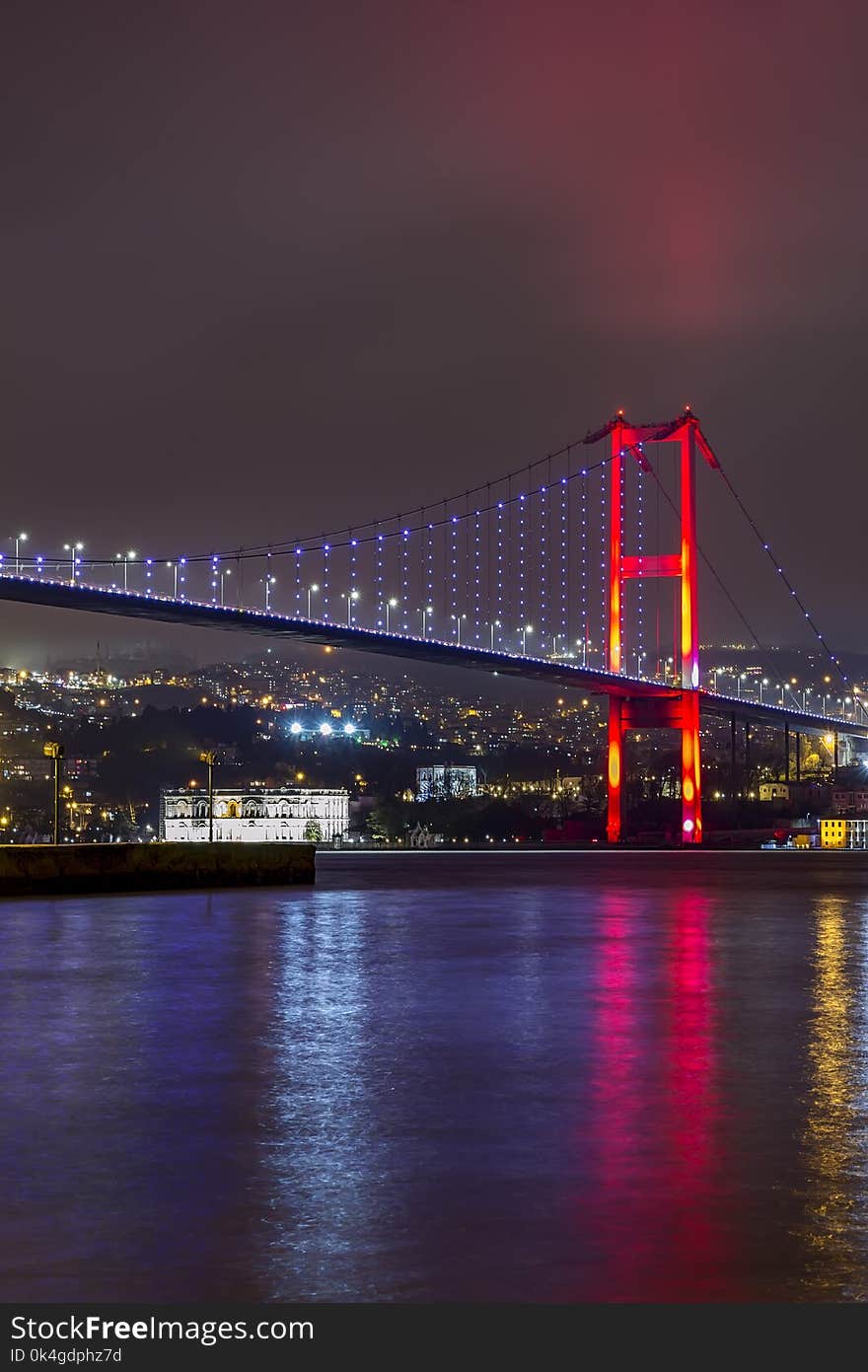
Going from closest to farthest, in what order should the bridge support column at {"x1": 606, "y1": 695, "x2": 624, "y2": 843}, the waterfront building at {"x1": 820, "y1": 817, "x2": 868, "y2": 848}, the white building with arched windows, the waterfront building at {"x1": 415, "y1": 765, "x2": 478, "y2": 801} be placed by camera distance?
the bridge support column at {"x1": 606, "y1": 695, "x2": 624, "y2": 843}, the waterfront building at {"x1": 820, "y1": 817, "x2": 868, "y2": 848}, the white building with arched windows, the waterfront building at {"x1": 415, "y1": 765, "x2": 478, "y2": 801}

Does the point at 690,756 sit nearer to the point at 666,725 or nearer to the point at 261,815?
the point at 666,725

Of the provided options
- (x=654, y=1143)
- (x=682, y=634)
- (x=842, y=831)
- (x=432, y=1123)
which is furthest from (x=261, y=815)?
(x=654, y=1143)

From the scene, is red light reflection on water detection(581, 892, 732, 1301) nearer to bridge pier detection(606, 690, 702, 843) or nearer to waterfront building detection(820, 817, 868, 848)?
bridge pier detection(606, 690, 702, 843)

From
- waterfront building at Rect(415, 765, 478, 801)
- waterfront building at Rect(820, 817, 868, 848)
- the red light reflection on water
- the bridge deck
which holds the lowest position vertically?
waterfront building at Rect(820, 817, 868, 848)

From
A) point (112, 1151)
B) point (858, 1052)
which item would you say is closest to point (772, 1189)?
point (112, 1151)

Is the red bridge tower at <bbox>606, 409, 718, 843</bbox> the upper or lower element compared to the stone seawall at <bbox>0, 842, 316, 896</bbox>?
upper

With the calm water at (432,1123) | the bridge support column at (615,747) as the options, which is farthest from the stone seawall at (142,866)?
the bridge support column at (615,747)

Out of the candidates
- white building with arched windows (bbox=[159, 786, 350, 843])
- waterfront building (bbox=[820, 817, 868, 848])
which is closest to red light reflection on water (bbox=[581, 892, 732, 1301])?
waterfront building (bbox=[820, 817, 868, 848])
